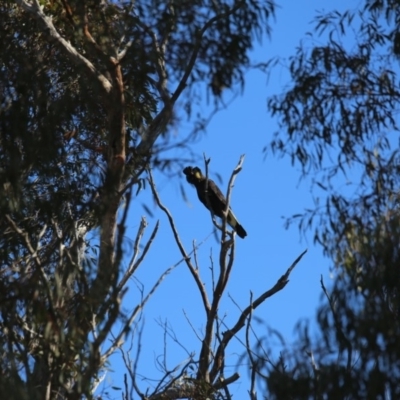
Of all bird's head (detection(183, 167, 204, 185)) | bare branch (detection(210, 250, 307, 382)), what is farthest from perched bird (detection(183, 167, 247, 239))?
bare branch (detection(210, 250, 307, 382))

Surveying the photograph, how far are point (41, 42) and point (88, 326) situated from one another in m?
2.59

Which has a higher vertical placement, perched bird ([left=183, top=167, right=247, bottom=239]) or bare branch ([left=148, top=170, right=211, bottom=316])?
perched bird ([left=183, top=167, right=247, bottom=239])

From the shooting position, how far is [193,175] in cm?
969

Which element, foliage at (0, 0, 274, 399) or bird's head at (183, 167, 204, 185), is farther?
bird's head at (183, 167, 204, 185)

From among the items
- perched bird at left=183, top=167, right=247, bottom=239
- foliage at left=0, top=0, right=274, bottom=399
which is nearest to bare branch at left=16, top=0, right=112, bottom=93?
foliage at left=0, top=0, right=274, bottom=399

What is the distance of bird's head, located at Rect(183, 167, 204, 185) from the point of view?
9.58 meters

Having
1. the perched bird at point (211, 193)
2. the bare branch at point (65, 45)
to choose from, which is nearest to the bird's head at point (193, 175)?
the perched bird at point (211, 193)

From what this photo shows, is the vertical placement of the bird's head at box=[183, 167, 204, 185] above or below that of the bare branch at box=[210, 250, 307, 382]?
above

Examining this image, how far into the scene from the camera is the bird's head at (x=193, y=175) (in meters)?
9.58

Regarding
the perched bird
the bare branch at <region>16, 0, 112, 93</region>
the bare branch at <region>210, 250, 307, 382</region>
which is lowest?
the bare branch at <region>210, 250, 307, 382</region>

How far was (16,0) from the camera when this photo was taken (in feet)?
24.9

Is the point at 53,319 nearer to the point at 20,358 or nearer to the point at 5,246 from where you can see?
the point at 20,358

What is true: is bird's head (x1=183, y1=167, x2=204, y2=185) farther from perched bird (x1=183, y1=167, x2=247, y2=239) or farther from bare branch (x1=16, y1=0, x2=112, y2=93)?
bare branch (x1=16, y1=0, x2=112, y2=93)

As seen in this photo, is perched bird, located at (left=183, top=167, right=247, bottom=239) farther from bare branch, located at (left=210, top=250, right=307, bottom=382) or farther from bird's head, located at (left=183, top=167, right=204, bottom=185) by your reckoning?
bare branch, located at (left=210, top=250, right=307, bottom=382)
